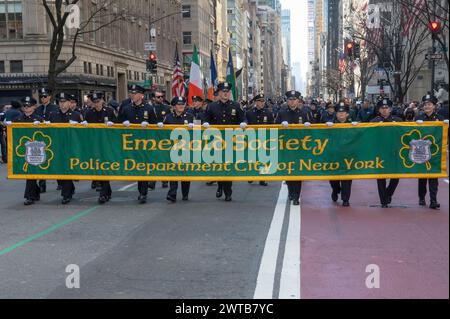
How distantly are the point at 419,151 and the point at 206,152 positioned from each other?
3957mm

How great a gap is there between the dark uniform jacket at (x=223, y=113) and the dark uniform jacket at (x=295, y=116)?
939 mm

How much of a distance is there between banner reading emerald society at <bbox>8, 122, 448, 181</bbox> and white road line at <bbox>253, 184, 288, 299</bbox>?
1.22 m

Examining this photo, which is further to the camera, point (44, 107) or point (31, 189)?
point (44, 107)

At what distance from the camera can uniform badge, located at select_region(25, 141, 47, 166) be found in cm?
1207

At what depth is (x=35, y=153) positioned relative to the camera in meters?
12.1

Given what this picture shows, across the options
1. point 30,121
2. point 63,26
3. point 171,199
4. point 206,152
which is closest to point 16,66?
point 63,26

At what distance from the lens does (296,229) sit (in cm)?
905

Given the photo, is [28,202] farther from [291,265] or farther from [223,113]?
[291,265]

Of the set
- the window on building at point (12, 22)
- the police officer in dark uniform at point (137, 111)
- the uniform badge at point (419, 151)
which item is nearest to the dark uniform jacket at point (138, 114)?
the police officer in dark uniform at point (137, 111)

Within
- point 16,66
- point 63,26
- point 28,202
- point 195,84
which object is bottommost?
point 28,202

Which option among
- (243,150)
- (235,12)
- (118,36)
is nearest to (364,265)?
(243,150)

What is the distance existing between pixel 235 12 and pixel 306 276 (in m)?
156

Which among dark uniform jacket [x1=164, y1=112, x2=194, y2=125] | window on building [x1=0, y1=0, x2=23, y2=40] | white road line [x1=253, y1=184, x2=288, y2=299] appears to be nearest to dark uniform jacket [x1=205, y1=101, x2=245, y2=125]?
dark uniform jacket [x1=164, y1=112, x2=194, y2=125]

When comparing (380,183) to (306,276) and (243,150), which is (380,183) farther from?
(306,276)
